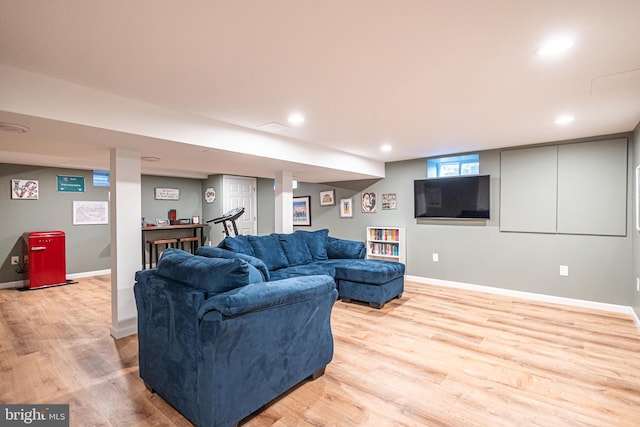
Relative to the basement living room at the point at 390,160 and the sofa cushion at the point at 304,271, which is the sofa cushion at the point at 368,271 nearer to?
the sofa cushion at the point at 304,271

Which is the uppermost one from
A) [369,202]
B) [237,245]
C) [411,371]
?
[369,202]

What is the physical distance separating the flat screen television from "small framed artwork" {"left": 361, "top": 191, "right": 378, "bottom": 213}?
852 millimetres

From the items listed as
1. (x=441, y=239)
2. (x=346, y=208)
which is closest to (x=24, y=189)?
(x=346, y=208)

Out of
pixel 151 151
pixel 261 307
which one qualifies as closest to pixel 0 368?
pixel 151 151

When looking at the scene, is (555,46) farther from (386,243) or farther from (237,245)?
(386,243)

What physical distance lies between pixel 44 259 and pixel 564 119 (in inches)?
299

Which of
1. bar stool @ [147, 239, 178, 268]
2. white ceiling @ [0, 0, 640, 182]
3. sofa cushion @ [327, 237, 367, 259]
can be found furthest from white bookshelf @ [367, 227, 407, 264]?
bar stool @ [147, 239, 178, 268]

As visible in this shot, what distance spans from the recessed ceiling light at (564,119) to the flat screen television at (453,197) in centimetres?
147

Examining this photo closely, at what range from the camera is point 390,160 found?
5.87 meters

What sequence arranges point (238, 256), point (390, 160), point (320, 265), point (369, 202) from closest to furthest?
1. point (238, 256)
2. point (320, 265)
3. point (390, 160)
4. point (369, 202)

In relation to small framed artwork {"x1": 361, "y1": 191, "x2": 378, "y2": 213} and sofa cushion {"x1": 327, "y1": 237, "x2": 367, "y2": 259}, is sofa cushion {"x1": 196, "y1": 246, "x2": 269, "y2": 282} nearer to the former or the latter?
sofa cushion {"x1": 327, "y1": 237, "x2": 367, "y2": 259}

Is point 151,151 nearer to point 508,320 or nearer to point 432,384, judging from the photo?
point 432,384

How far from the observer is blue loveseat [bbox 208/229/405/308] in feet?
13.3

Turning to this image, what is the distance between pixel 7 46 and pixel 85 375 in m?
2.29
